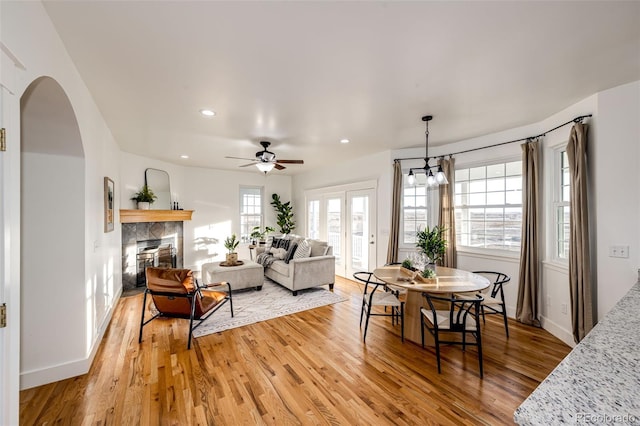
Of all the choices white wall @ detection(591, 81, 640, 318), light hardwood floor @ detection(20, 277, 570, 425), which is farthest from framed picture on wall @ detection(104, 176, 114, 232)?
white wall @ detection(591, 81, 640, 318)

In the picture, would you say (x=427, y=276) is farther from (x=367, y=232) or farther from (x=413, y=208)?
(x=367, y=232)

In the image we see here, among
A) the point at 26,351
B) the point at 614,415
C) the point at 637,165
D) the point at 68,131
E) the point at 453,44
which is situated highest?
the point at 453,44

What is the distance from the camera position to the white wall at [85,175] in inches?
52.7

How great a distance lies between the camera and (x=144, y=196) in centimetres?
521

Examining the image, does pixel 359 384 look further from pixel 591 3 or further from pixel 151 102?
pixel 151 102

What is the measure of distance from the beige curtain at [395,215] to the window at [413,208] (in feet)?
0.47

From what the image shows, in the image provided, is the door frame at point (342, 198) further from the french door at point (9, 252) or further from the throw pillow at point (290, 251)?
the french door at point (9, 252)

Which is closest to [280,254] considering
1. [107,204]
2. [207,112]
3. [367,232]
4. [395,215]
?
[367,232]

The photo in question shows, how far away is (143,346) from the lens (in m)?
2.85

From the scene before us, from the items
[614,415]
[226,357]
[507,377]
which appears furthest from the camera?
[226,357]

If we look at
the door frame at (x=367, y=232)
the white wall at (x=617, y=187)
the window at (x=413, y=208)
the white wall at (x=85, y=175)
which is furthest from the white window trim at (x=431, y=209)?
the white wall at (x=85, y=175)

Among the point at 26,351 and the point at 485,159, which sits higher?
the point at 485,159

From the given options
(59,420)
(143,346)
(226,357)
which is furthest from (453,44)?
(143,346)

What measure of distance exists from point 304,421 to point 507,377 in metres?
1.84
